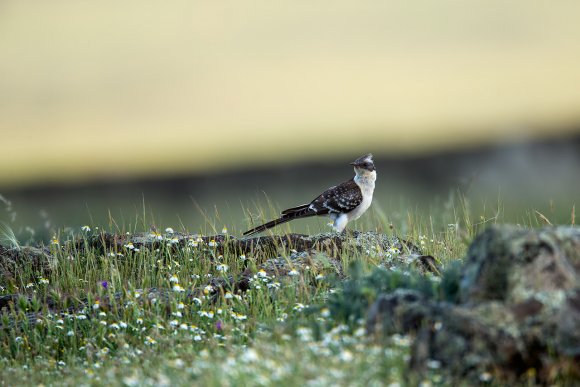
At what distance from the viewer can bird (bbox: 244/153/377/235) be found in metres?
11.8

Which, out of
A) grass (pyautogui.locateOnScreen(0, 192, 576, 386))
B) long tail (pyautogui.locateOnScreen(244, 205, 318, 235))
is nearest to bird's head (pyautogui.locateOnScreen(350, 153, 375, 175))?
grass (pyautogui.locateOnScreen(0, 192, 576, 386))

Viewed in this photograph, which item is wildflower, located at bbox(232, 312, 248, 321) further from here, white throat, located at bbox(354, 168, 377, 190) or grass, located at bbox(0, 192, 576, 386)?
white throat, located at bbox(354, 168, 377, 190)

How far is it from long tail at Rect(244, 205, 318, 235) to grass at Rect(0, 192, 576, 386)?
0.40m

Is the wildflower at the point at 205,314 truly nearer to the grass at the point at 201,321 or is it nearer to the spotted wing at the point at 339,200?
the grass at the point at 201,321

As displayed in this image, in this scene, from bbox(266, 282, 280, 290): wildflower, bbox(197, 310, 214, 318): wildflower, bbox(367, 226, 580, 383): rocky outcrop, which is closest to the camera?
bbox(367, 226, 580, 383): rocky outcrop

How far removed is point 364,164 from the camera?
12.2m

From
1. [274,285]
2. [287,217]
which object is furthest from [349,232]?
[274,285]

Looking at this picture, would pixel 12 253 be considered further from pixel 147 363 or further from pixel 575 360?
pixel 575 360

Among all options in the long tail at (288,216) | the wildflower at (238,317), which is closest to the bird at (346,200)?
the long tail at (288,216)

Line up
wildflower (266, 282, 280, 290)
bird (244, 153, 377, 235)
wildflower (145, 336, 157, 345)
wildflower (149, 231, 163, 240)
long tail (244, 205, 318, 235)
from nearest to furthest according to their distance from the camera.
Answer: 1. wildflower (145, 336, 157, 345)
2. wildflower (266, 282, 280, 290)
3. wildflower (149, 231, 163, 240)
4. long tail (244, 205, 318, 235)
5. bird (244, 153, 377, 235)

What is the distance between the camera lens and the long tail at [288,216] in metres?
11.0

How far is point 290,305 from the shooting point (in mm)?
8023

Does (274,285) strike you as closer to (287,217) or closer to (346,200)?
(287,217)

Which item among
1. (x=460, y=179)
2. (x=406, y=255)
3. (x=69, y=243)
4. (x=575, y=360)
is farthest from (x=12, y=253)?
(x=575, y=360)
